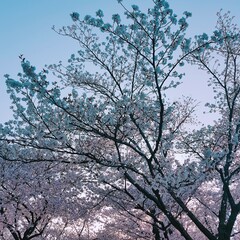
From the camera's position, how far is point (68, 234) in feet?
76.5

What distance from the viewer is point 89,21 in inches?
270

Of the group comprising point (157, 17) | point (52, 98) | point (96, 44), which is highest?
point (96, 44)

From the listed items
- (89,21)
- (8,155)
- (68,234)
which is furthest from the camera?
(68,234)

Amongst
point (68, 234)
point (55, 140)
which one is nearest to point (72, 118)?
point (55, 140)

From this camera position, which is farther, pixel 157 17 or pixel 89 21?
pixel 89 21

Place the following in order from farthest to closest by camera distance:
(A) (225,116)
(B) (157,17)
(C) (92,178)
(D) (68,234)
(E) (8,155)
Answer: (D) (68,234), (A) (225,116), (C) (92,178), (E) (8,155), (B) (157,17)

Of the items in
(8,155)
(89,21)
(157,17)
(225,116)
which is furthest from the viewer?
(225,116)

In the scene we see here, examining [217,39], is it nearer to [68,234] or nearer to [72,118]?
[72,118]

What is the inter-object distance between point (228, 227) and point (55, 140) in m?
5.02

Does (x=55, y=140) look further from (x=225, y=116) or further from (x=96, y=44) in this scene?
(x=225, y=116)

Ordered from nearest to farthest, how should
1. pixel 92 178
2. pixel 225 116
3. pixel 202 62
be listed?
pixel 92 178
pixel 202 62
pixel 225 116

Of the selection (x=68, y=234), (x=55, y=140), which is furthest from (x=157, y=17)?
(x=68, y=234)

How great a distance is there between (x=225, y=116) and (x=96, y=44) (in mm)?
5956

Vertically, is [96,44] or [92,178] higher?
[96,44]
